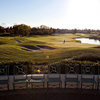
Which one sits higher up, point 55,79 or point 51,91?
point 55,79

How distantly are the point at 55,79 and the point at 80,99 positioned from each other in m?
1.51

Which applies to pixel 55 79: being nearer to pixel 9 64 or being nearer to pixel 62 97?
pixel 62 97

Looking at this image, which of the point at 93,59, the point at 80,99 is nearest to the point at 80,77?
the point at 80,99

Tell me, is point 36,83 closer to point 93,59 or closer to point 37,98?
point 37,98

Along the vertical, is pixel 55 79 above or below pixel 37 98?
above

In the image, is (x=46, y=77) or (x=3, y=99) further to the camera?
(x=46, y=77)

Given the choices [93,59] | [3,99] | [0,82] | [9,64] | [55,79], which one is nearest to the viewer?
[3,99]

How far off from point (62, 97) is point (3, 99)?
2510 millimetres

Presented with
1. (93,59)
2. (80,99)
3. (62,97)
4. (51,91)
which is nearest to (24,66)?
(51,91)

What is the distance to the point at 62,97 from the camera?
6.09 m

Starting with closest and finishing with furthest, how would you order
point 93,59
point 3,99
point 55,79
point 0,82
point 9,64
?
point 3,99, point 0,82, point 55,79, point 9,64, point 93,59

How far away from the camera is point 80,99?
19.6 feet

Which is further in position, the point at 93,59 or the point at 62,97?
the point at 93,59

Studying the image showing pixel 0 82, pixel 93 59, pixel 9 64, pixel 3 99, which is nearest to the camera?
pixel 3 99
